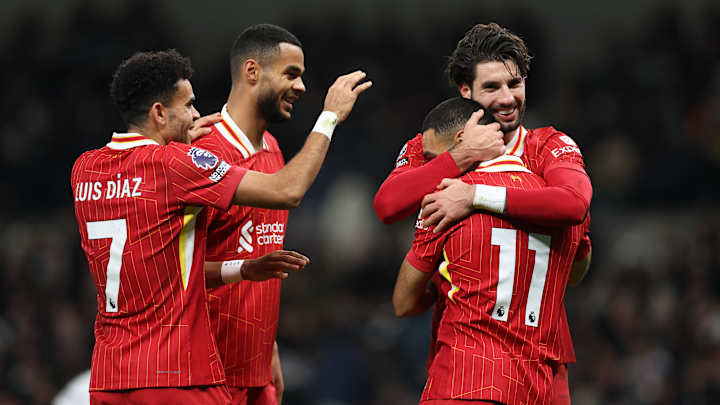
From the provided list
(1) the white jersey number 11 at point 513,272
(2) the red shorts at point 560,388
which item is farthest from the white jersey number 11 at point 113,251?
(2) the red shorts at point 560,388

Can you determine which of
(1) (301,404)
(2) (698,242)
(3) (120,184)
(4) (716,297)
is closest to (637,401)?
(4) (716,297)

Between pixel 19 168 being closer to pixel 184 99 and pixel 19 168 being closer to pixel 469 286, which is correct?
pixel 184 99

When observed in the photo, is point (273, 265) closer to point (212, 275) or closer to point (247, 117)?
point (212, 275)

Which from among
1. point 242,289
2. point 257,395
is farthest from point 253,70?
point 257,395

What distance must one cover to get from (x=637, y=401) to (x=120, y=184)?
5964mm

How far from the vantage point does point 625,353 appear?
8.31 metres

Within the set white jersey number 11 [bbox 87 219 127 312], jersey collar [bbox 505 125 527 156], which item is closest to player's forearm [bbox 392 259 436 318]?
jersey collar [bbox 505 125 527 156]

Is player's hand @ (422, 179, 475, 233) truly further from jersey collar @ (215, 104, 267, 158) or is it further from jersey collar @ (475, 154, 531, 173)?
jersey collar @ (215, 104, 267, 158)

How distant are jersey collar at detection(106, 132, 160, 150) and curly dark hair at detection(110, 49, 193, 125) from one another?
95 mm

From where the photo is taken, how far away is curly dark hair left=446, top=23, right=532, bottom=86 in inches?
160

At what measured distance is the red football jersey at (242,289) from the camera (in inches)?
165

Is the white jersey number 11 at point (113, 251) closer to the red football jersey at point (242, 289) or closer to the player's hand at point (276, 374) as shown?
the red football jersey at point (242, 289)

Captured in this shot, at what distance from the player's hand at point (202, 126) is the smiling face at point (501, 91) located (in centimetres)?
126

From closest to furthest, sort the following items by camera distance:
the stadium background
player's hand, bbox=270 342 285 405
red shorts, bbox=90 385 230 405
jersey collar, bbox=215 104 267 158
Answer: red shorts, bbox=90 385 230 405 → jersey collar, bbox=215 104 267 158 → player's hand, bbox=270 342 285 405 → the stadium background
